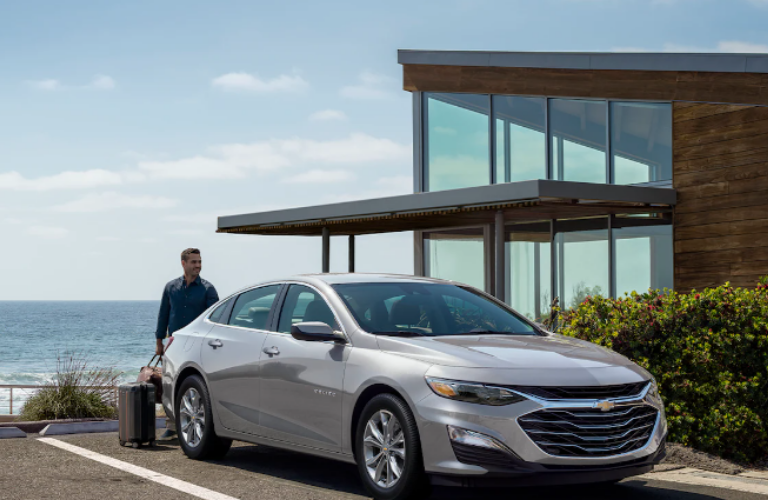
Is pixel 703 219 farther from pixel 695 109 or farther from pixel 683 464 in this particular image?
pixel 683 464

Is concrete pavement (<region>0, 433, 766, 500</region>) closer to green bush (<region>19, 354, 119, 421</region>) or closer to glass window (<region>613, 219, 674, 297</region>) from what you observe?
green bush (<region>19, 354, 119, 421</region>)

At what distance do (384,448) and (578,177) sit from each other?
40.6ft

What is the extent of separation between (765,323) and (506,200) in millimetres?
6404

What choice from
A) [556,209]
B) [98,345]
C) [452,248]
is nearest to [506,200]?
[556,209]

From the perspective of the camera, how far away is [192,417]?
8.68m

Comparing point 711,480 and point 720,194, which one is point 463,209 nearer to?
point 720,194

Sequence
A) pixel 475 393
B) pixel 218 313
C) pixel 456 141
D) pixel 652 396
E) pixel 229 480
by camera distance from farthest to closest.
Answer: pixel 456 141 → pixel 218 313 → pixel 229 480 → pixel 652 396 → pixel 475 393

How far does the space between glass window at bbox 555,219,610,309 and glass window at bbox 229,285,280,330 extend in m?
9.85

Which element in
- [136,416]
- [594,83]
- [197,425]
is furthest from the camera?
[594,83]

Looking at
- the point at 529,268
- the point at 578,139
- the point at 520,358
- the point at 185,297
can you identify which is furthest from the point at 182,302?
the point at 578,139

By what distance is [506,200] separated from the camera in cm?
1477

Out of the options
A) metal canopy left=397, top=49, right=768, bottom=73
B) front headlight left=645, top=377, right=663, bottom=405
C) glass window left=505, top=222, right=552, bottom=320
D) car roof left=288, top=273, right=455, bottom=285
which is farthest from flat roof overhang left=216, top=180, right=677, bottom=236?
front headlight left=645, top=377, right=663, bottom=405

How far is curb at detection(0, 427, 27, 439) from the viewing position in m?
10.2

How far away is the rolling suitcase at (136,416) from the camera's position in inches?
371
